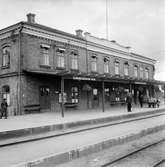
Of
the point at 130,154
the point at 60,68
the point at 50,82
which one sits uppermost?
the point at 60,68

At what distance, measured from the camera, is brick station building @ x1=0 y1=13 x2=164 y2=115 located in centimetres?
Answer: 1888

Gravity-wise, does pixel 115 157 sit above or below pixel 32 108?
below

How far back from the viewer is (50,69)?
2109 centimetres

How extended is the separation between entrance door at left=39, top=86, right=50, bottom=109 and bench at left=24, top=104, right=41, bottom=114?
60 centimetres

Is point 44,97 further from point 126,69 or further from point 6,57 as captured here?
point 126,69

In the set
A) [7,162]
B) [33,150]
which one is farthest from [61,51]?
[7,162]

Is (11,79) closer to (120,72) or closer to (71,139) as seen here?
(71,139)

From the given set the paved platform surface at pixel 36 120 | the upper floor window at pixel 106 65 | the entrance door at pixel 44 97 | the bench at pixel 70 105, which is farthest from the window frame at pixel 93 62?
the paved platform surface at pixel 36 120

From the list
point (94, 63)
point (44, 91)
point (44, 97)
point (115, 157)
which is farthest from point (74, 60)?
point (115, 157)

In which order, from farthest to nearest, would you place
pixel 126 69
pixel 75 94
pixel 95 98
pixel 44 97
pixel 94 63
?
pixel 126 69 → pixel 94 63 → pixel 95 98 → pixel 75 94 → pixel 44 97

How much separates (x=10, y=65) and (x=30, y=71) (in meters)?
3.09

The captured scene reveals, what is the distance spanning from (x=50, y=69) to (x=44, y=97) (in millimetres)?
2641

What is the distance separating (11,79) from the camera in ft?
64.4

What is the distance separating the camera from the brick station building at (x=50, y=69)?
18.9 meters
